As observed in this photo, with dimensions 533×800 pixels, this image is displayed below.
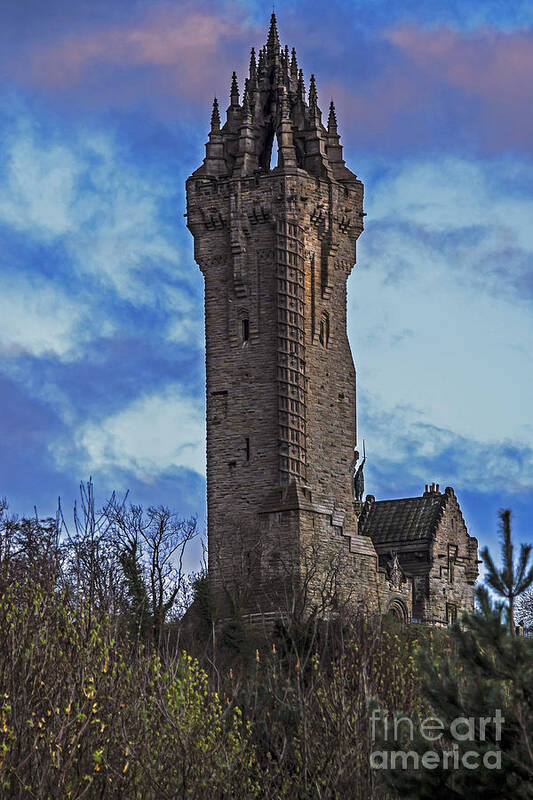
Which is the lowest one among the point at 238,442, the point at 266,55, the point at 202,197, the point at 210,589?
the point at 210,589

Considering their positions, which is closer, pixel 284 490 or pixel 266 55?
pixel 284 490

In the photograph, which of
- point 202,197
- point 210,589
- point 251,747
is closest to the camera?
point 251,747

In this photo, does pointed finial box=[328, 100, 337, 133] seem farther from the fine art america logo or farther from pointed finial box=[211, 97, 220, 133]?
the fine art america logo

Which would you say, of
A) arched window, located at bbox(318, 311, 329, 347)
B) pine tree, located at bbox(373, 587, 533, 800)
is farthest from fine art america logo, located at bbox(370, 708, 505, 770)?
arched window, located at bbox(318, 311, 329, 347)

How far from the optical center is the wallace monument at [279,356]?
73.8 m

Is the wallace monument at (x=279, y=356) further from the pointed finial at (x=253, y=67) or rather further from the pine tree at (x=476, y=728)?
the pine tree at (x=476, y=728)

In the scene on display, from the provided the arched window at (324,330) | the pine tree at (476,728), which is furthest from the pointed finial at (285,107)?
the pine tree at (476,728)

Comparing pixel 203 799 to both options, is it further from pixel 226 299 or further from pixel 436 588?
pixel 436 588

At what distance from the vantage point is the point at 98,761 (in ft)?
83.5

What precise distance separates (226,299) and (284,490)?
8.68 meters

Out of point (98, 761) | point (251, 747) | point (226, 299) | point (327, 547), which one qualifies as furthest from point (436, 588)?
point (98, 761)

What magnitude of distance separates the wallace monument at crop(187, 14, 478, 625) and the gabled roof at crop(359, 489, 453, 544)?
5459 mm

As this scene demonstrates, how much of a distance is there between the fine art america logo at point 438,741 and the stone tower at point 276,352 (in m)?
47.0

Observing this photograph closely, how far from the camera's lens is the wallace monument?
73.8 meters
